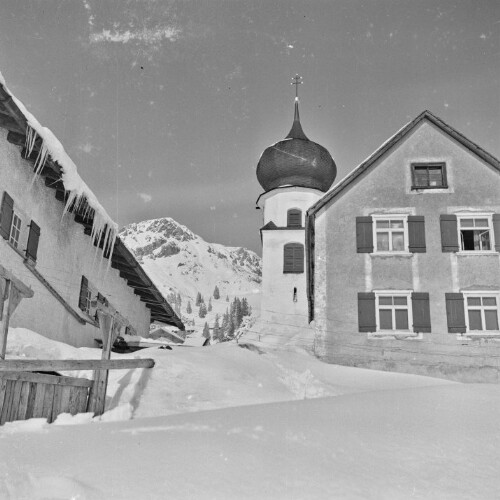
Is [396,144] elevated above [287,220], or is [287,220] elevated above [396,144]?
[287,220]

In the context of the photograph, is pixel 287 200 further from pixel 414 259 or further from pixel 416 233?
pixel 414 259

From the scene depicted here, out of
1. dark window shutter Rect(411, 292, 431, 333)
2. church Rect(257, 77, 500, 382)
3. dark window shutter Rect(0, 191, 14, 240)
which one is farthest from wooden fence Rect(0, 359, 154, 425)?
dark window shutter Rect(411, 292, 431, 333)

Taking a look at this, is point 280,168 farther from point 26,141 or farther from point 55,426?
point 55,426

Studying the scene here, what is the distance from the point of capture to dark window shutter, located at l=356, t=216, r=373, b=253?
62.5 ft

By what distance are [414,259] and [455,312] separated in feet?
6.82

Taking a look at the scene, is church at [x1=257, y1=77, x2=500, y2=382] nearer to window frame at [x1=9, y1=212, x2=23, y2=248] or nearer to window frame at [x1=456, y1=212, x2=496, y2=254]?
window frame at [x1=456, y1=212, x2=496, y2=254]

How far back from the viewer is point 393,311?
60.5 feet

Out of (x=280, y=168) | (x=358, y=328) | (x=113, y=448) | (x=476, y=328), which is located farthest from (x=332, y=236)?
(x=280, y=168)

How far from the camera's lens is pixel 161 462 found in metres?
5.04

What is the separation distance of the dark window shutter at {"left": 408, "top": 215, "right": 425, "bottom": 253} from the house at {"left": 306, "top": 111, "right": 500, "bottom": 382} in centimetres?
3

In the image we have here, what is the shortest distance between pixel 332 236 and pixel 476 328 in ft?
A: 17.5

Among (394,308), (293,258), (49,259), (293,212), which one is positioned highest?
(293,212)

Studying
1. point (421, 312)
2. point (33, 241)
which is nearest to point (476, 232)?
point (421, 312)

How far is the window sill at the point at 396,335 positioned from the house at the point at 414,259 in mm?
31
